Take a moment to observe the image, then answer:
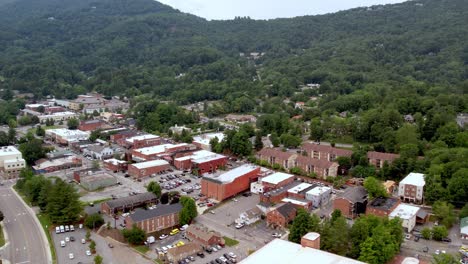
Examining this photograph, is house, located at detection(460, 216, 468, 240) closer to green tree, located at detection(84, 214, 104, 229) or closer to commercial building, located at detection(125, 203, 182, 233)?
commercial building, located at detection(125, 203, 182, 233)

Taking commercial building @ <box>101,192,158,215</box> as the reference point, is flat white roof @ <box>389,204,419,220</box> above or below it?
above

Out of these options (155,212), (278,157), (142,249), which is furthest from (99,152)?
(142,249)

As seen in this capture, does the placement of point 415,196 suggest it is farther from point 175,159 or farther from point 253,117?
point 253,117

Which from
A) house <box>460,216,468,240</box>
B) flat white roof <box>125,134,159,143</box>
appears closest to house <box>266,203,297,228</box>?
house <box>460,216,468,240</box>

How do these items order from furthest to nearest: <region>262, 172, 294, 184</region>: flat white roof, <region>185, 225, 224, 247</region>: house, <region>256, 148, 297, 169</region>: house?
<region>256, 148, 297, 169</region>: house < <region>262, 172, 294, 184</region>: flat white roof < <region>185, 225, 224, 247</region>: house

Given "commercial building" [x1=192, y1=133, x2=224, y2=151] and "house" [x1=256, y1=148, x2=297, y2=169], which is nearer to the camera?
"house" [x1=256, y1=148, x2=297, y2=169]

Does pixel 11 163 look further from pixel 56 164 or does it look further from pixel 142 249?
pixel 142 249

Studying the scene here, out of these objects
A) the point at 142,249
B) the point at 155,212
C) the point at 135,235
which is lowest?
the point at 142,249

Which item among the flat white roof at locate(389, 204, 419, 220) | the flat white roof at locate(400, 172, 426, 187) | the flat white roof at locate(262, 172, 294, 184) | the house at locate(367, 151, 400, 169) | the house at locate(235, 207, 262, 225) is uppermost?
the house at locate(367, 151, 400, 169)
